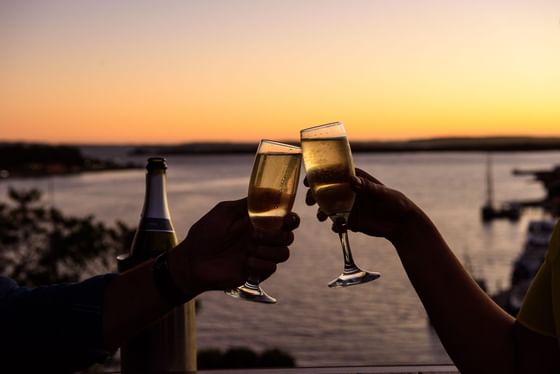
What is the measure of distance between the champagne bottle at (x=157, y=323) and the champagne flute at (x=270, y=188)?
132 mm

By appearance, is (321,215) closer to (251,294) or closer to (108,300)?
(251,294)

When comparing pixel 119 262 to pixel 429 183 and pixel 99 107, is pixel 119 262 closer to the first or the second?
pixel 99 107

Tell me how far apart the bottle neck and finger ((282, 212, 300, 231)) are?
0.82ft

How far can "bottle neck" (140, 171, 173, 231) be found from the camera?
1636 mm

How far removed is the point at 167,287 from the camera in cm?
144

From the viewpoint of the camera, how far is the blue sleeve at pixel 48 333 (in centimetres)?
130

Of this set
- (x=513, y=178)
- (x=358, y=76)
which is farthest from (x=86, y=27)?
(x=513, y=178)

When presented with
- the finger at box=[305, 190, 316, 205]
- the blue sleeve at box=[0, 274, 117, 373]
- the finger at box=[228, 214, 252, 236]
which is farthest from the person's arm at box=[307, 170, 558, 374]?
the blue sleeve at box=[0, 274, 117, 373]

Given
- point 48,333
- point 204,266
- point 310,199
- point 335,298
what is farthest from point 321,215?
point 335,298

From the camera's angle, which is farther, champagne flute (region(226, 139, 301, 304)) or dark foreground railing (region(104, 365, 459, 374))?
dark foreground railing (region(104, 365, 459, 374))

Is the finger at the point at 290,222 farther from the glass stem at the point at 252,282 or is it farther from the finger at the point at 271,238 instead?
the glass stem at the point at 252,282

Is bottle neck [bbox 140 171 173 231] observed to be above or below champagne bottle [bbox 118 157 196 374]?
above

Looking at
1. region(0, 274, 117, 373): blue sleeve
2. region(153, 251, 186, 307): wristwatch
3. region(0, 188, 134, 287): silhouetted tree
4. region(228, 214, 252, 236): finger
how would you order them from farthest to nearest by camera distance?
region(0, 188, 134, 287): silhouetted tree → region(228, 214, 252, 236): finger → region(153, 251, 186, 307): wristwatch → region(0, 274, 117, 373): blue sleeve

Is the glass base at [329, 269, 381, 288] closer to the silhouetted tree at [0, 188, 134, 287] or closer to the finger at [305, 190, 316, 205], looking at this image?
the finger at [305, 190, 316, 205]
